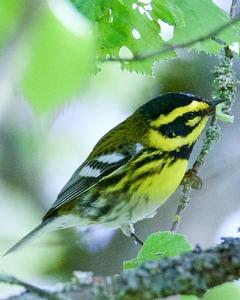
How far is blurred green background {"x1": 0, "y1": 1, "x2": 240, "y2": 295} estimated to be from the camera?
4.21 metres

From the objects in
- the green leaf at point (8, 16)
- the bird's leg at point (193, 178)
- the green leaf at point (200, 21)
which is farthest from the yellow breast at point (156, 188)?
the green leaf at point (8, 16)

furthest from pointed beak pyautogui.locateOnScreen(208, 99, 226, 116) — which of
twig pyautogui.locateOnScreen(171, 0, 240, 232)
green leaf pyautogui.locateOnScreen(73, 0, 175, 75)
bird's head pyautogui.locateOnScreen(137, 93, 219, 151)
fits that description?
green leaf pyautogui.locateOnScreen(73, 0, 175, 75)

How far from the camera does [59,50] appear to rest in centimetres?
91

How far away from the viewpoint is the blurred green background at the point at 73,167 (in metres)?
4.21

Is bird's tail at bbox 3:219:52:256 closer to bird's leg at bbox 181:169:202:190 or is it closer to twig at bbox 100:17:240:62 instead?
bird's leg at bbox 181:169:202:190

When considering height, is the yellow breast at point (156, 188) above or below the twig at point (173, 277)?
above

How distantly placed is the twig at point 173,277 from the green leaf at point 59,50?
437 millimetres

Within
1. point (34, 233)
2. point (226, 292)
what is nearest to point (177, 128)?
point (34, 233)

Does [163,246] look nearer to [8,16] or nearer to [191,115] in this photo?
[8,16]

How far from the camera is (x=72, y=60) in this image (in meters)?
Result: 0.92

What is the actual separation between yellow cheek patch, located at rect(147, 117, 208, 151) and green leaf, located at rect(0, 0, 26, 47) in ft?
7.85

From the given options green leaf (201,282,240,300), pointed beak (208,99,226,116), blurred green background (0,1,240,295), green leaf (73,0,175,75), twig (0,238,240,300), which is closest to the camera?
twig (0,238,240,300)

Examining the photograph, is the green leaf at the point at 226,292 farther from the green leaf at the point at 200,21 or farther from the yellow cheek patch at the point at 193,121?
the yellow cheek patch at the point at 193,121

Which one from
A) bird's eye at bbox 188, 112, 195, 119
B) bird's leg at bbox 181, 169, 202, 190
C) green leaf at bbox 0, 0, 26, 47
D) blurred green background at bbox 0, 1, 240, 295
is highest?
blurred green background at bbox 0, 1, 240, 295
